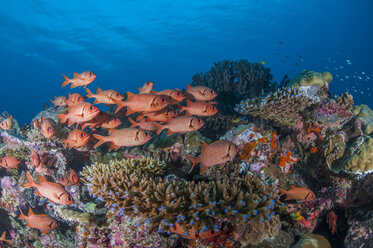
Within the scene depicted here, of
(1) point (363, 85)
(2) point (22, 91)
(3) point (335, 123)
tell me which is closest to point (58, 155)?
(3) point (335, 123)

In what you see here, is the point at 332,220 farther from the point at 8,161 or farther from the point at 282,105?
the point at 8,161

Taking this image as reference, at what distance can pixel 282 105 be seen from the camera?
5480mm

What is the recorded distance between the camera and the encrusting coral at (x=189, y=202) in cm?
288

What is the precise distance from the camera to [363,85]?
8456 cm

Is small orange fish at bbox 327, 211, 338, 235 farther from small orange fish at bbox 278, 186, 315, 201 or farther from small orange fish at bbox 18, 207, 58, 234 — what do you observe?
small orange fish at bbox 18, 207, 58, 234

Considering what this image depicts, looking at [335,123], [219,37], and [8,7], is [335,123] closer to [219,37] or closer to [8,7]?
[8,7]

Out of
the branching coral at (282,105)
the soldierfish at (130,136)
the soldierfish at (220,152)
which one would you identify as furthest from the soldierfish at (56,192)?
the branching coral at (282,105)

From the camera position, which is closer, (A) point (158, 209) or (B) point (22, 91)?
(A) point (158, 209)

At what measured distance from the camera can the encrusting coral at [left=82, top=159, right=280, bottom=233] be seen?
2883mm

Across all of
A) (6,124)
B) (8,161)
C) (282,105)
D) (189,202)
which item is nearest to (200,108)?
(189,202)

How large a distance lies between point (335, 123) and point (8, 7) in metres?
54.5

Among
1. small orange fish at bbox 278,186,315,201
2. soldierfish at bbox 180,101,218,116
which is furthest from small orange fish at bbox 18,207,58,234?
small orange fish at bbox 278,186,315,201

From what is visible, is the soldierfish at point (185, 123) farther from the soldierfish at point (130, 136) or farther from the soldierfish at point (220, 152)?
the soldierfish at point (220, 152)

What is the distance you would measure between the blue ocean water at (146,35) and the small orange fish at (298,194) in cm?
3110
